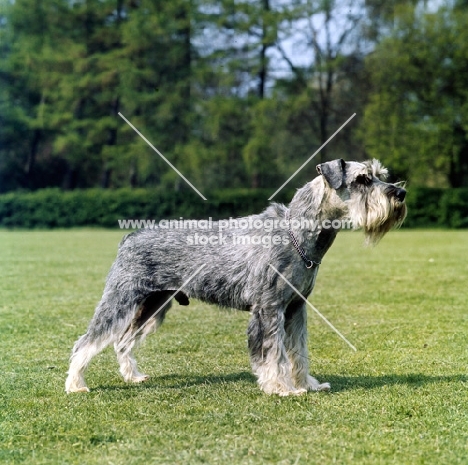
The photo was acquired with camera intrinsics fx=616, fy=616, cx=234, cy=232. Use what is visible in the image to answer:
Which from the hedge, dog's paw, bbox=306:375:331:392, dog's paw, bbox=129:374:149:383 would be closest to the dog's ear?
dog's paw, bbox=306:375:331:392

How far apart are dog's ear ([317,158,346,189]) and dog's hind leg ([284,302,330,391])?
1307 mm

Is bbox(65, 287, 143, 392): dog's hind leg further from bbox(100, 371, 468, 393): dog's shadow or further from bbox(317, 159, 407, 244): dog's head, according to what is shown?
bbox(317, 159, 407, 244): dog's head

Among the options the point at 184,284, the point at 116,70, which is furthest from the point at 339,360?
the point at 116,70

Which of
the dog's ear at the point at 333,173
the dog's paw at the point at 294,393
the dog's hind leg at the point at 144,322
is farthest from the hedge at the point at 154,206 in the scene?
the dog's paw at the point at 294,393

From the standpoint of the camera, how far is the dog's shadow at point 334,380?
638cm

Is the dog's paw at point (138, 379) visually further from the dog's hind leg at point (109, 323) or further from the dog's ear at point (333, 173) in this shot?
the dog's ear at point (333, 173)

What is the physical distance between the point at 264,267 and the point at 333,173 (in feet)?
3.84

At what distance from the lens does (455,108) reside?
4753 cm

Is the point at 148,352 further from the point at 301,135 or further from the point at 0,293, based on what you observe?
the point at 301,135

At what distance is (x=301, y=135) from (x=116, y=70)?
51.4 feet

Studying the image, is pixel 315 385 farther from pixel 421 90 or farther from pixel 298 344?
pixel 421 90

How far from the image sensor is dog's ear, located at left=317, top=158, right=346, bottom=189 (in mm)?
6133

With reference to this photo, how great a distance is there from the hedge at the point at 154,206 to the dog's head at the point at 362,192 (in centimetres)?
3323

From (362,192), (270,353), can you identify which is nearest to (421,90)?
(362,192)
